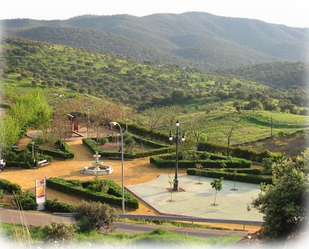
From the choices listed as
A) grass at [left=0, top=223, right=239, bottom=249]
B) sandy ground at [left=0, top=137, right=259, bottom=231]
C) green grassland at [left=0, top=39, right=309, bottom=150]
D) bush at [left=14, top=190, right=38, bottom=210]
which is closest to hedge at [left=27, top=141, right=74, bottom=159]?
sandy ground at [left=0, top=137, right=259, bottom=231]

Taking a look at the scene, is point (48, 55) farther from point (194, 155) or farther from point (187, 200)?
point (187, 200)

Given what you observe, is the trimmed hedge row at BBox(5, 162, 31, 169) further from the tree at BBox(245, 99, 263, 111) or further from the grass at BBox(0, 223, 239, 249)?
the tree at BBox(245, 99, 263, 111)

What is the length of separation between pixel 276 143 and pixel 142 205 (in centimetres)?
2802

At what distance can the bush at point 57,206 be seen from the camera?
85.5ft

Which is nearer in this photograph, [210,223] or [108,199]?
[210,223]

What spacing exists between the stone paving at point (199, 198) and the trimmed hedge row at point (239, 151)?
25.8 feet

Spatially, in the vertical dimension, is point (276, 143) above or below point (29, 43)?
below

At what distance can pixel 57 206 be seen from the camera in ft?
86.1

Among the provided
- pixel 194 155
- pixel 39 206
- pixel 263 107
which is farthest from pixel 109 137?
pixel 263 107

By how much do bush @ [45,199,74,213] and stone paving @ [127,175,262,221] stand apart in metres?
5.68

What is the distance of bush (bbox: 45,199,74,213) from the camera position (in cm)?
2605

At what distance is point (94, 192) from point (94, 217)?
338 inches

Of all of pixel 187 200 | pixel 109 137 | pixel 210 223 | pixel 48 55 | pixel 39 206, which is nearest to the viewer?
pixel 210 223

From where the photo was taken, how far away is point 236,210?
26.9 m
